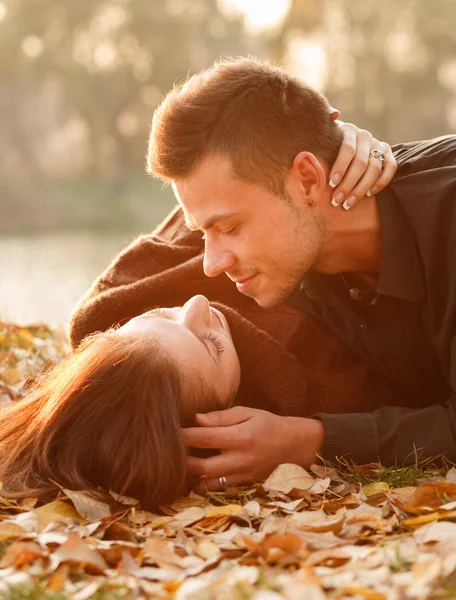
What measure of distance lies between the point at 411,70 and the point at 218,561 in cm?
1889

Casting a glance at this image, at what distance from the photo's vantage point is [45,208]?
16.8 metres

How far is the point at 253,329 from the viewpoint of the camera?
9.80 feet

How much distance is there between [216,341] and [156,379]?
372 millimetres

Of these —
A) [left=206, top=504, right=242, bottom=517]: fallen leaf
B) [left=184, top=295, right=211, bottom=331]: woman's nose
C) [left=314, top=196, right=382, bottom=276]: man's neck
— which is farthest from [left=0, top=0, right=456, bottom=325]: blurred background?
[left=206, top=504, right=242, bottom=517]: fallen leaf

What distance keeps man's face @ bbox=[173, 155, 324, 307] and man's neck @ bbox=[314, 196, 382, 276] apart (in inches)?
2.4

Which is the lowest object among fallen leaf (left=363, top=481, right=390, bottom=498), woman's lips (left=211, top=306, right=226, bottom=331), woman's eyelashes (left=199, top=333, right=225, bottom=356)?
fallen leaf (left=363, top=481, right=390, bottom=498)

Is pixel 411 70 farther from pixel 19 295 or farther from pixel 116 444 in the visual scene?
pixel 116 444

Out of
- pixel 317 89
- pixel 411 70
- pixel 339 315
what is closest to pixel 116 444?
pixel 339 315

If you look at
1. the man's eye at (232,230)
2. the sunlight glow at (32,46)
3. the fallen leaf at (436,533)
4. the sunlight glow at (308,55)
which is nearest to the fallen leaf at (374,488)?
the fallen leaf at (436,533)

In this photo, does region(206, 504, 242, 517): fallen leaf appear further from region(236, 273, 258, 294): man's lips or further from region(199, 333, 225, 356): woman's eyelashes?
region(236, 273, 258, 294): man's lips

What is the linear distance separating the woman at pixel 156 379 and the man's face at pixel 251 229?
0.18 m

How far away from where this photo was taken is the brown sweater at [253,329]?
2.97m

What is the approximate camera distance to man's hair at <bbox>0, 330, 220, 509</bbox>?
2332 millimetres

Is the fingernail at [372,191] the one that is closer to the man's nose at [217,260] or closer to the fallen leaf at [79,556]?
the man's nose at [217,260]
